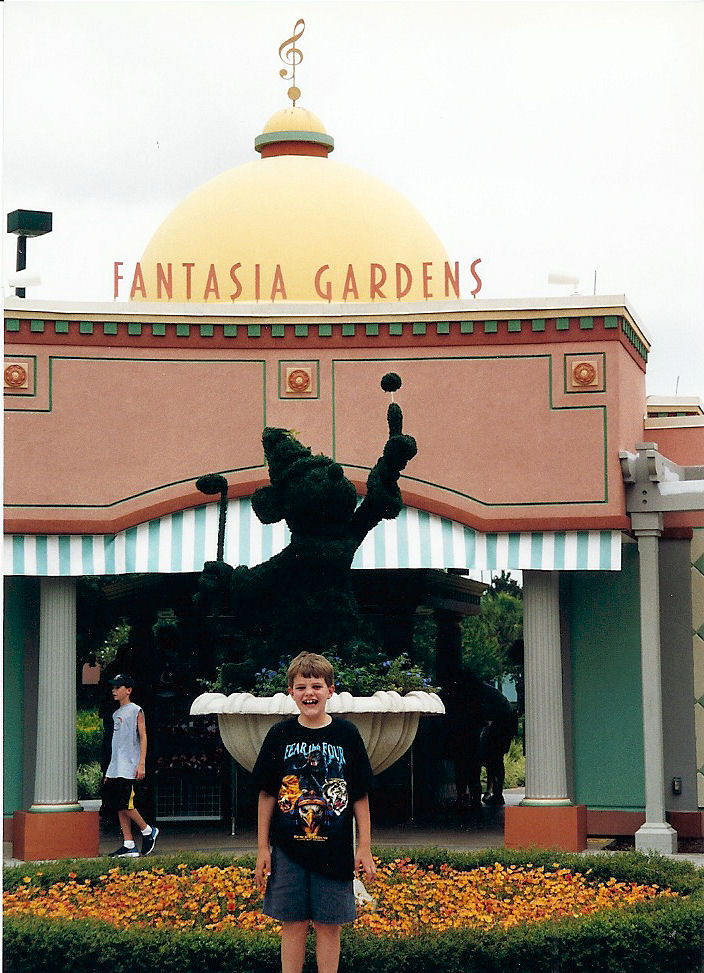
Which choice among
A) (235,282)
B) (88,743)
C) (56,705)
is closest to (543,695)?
(56,705)

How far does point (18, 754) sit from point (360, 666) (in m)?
7.27

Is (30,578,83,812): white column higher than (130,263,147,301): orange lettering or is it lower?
lower

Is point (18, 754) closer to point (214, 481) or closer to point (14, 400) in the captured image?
point (14, 400)

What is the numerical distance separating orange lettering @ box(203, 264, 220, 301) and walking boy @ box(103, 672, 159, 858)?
558 cm

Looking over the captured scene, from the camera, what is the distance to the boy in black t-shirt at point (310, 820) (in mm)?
7555

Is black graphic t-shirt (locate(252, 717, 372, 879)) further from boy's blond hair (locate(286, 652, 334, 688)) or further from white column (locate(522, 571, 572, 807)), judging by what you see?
white column (locate(522, 571, 572, 807))

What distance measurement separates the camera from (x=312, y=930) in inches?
365

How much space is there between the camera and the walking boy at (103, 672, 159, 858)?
1469 centimetres

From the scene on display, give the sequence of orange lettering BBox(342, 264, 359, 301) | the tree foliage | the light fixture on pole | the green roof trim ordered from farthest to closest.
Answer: the tree foliage
the green roof trim
the light fixture on pole
orange lettering BBox(342, 264, 359, 301)

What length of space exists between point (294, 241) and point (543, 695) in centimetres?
672

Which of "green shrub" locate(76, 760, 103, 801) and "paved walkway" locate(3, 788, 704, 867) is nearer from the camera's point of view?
"paved walkway" locate(3, 788, 704, 867)

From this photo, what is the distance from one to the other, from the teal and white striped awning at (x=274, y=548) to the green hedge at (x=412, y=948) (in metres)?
6.50

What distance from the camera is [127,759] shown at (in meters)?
14.7

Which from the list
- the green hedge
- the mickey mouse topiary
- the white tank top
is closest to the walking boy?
the white tank top
